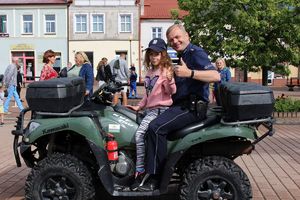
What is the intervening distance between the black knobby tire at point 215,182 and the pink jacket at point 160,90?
0.71m

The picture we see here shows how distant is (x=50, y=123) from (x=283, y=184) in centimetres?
306

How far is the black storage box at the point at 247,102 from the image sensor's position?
13.9 feet

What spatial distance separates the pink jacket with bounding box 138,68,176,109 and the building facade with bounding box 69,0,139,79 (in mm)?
37825

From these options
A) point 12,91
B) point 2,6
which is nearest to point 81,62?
point 12,91

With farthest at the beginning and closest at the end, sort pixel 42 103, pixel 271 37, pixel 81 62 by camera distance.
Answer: pixel 271 37 → pixel 81 62 → pixel 42 103

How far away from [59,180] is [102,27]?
1544 inches

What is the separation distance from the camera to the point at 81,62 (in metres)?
9.12

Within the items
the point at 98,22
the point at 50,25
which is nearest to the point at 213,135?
the point at 98,22

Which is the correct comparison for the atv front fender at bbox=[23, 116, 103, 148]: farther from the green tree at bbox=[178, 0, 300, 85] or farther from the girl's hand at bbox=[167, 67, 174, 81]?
the green tree at bbox=[178, 0, 300, 85]

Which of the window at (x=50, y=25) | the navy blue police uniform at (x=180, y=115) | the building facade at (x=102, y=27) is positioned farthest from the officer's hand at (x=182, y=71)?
the window at (x=50, y=25)

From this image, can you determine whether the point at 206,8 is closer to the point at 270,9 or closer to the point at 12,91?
the point at 270,9

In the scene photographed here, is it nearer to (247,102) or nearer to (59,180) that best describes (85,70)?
(59,180)

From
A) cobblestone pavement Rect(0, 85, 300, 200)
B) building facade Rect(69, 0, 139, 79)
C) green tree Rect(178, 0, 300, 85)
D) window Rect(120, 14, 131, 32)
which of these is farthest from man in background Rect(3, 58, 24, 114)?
window Rect(120, 14, 131, 32)

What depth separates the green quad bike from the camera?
4352 millimetres
